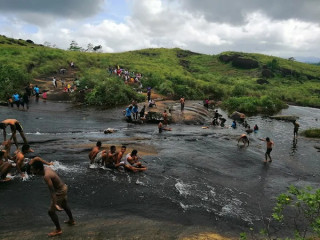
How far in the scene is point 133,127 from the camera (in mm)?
26641

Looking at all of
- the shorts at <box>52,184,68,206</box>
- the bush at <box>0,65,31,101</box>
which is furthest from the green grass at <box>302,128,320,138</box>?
the bush at <box>0,65,31,101</box>

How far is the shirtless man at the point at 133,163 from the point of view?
1462cm

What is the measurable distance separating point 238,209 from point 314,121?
35.0 metres

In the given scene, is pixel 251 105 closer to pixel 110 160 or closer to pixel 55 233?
pixel 110 160

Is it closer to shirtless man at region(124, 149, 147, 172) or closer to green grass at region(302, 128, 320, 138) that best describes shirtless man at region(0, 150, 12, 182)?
shirtless man at region(124, 149, 147, 172)

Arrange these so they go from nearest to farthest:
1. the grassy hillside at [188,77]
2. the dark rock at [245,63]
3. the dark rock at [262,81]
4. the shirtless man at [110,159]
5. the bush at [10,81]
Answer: the shirtless man at [110,159] → the bush at [10,81] → the grassy hillside at [188,77] → the dark rock at [262,81] → the dark rock at [245,63]

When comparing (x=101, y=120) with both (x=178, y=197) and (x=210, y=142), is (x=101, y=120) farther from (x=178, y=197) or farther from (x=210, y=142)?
(x=178, y=197)

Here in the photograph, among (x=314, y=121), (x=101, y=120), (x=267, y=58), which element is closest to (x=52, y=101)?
(x=101, y=120)

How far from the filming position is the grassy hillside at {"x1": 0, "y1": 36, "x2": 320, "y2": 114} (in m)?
36.9

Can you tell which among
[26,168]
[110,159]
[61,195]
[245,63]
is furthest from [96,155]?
[245,63]

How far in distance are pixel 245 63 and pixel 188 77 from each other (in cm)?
4385

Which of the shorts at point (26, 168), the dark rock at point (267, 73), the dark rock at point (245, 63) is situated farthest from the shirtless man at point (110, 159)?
the dark rock at point (245, 63)

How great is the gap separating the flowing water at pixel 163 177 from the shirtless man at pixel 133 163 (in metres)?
0.35

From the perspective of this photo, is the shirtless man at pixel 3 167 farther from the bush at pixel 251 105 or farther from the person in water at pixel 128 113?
the bush at pixel 251 105
